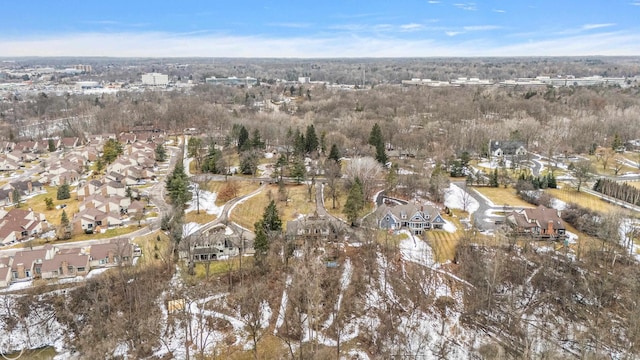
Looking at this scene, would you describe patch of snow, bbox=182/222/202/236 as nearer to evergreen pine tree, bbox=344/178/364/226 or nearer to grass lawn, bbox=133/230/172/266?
grass lawn, bbox=133/230/172/266

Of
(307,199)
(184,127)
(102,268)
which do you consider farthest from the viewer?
(184,127)

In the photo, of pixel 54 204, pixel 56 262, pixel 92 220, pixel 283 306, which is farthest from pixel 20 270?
pixel 283 306

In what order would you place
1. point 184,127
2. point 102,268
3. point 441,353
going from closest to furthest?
1. point 441,353
2. point 102,268
3. point 184,127

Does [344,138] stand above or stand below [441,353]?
above

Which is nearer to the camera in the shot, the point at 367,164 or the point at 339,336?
the point at 339,336

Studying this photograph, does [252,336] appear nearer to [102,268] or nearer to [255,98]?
[102,268]

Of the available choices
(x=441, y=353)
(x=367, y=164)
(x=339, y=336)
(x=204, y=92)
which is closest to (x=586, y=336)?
(x=441, y=353)
